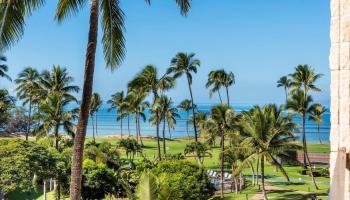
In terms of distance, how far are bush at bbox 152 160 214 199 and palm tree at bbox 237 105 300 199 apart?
12.5 ft

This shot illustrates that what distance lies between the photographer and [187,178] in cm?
3328

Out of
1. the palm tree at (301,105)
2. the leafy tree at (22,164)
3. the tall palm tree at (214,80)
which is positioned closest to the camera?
the leafy tree at (22,164)

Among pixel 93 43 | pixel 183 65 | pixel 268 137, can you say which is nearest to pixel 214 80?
pixel 183 65

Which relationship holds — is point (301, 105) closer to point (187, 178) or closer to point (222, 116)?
point (222, 116)

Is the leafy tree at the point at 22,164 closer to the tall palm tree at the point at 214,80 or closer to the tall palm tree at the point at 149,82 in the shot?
the tall palm tree at the point at 149,82

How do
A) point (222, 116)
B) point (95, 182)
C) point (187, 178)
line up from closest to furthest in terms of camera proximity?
point (187, 178)
point (95, 182)
point (222, 116)

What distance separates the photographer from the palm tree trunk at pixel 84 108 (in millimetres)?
10852

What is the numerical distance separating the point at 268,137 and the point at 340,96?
30.7 metres

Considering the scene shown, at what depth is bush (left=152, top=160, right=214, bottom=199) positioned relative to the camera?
32.7 m

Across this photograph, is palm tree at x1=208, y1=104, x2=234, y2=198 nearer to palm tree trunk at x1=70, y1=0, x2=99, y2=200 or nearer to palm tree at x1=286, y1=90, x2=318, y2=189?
palm tree at x1=286, y1=90, x2=318, y2=189

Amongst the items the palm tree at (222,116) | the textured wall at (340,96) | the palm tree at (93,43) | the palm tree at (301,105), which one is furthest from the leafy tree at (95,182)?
the textured wall at (340,96)

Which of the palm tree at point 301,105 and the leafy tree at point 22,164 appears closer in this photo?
the leafy tree at point 22,164

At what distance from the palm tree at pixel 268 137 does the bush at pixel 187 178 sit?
3.80 m

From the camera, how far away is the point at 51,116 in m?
40.6
